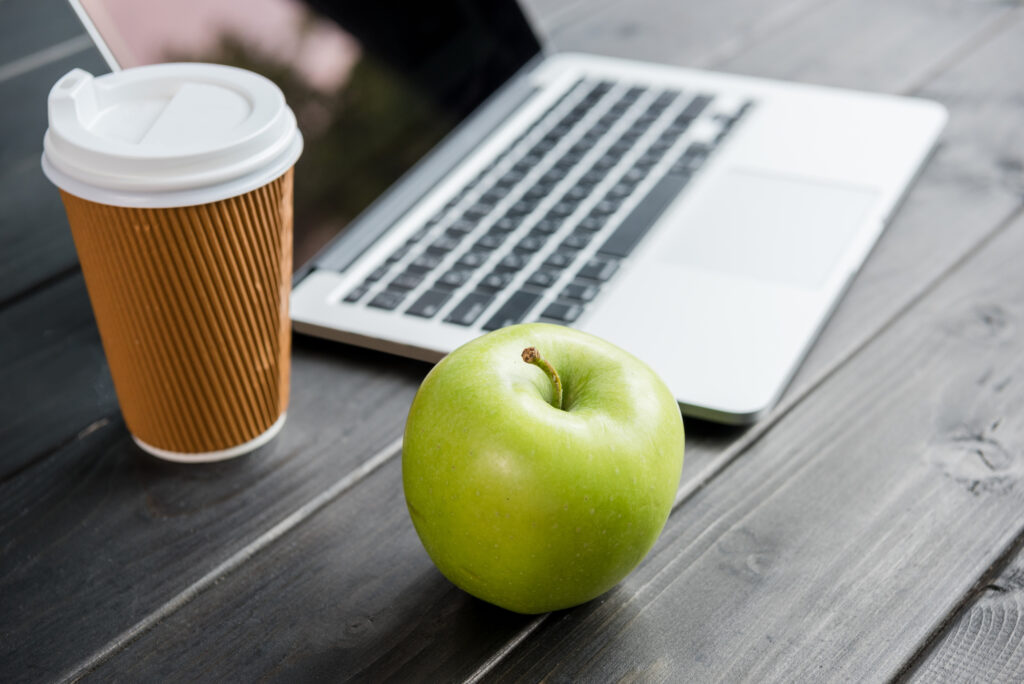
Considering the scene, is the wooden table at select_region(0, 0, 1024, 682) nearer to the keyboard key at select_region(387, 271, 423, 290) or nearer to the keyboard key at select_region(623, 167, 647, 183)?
the keyboard key at select_region(387, 271, 423, 290)

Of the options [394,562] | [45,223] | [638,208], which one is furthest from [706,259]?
[45,223]

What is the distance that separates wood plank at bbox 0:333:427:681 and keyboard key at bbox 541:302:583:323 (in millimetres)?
93

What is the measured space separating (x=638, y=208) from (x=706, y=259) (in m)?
0.09

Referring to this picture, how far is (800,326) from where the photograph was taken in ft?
2.26

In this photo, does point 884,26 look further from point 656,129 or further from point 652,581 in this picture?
point 652,581

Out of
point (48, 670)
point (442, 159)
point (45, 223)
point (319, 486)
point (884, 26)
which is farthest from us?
point (884, 26)

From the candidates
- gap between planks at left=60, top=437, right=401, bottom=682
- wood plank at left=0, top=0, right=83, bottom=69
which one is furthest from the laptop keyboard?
wood plank at left=0, top=0, right=83, bottom=69

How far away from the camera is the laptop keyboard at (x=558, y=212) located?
718mm

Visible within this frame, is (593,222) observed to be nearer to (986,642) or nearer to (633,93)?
(633,93)

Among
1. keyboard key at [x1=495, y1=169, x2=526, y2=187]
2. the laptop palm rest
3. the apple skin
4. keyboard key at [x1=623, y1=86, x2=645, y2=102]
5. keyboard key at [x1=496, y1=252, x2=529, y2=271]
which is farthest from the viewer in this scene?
keyboard key at [x1=623, y1=86, x2=645, y2=102]

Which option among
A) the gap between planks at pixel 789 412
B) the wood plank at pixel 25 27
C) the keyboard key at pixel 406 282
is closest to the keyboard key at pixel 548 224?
the keyboard key at pixel 406 282

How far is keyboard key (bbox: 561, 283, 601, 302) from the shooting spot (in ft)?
2.35

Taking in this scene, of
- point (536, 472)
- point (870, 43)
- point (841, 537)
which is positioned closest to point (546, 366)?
point (536, 472)

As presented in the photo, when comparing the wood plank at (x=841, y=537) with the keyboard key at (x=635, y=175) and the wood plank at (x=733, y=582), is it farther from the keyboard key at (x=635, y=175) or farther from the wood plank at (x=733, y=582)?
the keyboard key at (x=635, y=175)
